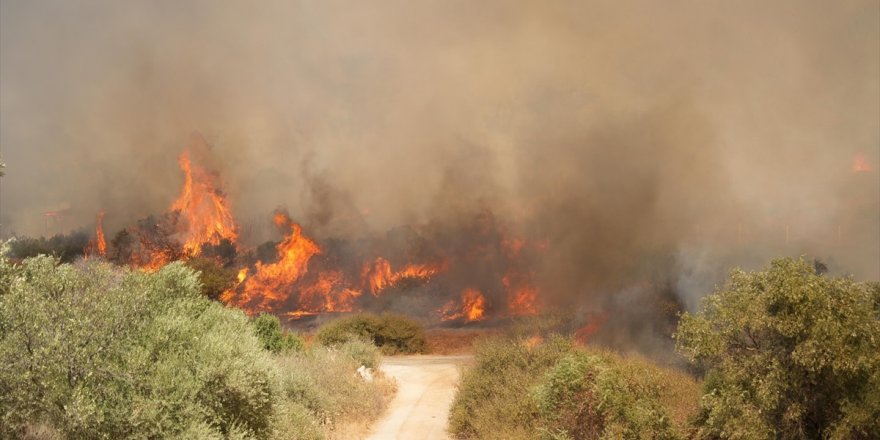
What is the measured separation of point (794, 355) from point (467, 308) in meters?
36.1

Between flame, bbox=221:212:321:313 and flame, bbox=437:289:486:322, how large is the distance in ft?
42.4

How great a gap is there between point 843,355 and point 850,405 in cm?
92

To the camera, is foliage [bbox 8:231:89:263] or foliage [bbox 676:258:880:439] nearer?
foliage [bbox 676:258:880:439]

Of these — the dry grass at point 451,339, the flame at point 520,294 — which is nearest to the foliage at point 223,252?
the dry grass at point 451,339

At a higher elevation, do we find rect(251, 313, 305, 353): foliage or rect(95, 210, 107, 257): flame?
rect(251, 313, 305, 353): foliage

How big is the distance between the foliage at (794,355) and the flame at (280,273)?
41.5m

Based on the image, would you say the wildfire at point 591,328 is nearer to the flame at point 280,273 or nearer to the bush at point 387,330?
the bush at point 387,330

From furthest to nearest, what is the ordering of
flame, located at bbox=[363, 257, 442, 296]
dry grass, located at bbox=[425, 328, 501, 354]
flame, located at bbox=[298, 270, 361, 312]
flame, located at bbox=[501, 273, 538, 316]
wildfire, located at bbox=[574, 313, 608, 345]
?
flame, located at bbox=[298, 270, 361, 312]
flame, located at bbox=[363, 257, 442, 296]
flame, located at bbox=[501, 273, 538, 316]
dry grass, located at bbox=[425, 328, 501, 354]
wildfire, located at bbox=[574, 313, 608, 345]

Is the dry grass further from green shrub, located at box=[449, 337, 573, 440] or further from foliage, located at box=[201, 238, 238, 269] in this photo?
foliage, located at box=[201, 238, 238, 269]

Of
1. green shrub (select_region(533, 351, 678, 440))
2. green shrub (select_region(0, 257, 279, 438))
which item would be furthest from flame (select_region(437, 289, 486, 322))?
green shrub (select_region(0, 257, 279, 438))

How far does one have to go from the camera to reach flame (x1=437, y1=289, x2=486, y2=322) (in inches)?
1847

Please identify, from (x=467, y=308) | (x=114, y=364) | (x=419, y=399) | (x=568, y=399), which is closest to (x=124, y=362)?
(x=114, y=364)

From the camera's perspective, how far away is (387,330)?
42312mm

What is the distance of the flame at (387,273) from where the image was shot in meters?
51.4
